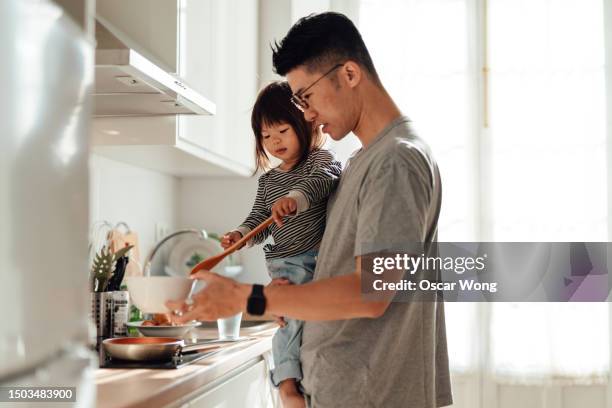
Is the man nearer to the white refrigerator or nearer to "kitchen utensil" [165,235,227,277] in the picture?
the white refrigerator

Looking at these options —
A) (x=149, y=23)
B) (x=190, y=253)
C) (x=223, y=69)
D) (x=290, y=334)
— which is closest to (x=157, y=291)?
(x=290, y=334)

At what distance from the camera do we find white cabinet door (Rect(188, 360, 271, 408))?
178cm

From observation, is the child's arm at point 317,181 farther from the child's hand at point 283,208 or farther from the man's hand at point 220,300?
the man's hand at point 220,300

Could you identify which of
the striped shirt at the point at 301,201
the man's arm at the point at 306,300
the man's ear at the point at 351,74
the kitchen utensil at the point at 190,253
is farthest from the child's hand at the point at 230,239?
the kitchen utensil at the point at 190,253

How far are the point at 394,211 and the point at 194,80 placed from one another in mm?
1269

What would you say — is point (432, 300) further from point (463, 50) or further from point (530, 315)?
point (463, 50)

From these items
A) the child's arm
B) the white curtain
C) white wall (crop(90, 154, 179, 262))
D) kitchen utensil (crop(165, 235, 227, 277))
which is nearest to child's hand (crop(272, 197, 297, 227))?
the child's arm

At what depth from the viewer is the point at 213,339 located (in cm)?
227

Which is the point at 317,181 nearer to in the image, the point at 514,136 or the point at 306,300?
the point at 306,300

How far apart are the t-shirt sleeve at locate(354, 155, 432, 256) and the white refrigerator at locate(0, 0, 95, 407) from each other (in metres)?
0.51

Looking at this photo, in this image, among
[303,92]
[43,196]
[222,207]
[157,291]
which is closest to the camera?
[43,196]

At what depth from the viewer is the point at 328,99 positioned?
1388mm

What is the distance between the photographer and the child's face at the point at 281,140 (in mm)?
1816

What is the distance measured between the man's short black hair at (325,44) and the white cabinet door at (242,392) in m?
0.79
